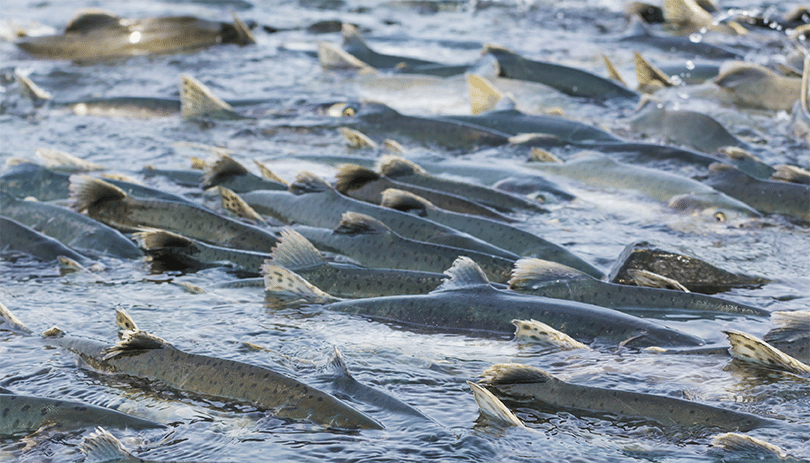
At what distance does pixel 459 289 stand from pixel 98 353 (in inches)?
67.5

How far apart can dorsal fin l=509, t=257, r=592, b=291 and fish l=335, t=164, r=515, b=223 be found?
1.28 meters

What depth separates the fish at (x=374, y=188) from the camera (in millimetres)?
5938

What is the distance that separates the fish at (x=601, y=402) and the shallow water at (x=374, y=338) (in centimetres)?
5

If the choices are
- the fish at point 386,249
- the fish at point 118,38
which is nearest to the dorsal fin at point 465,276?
the fish at point 386,249

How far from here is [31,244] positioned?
17.6ft

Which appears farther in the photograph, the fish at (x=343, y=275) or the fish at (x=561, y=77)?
the fish at (x=561, y=77)

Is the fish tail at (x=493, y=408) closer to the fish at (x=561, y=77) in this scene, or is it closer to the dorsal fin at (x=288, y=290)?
the dorsal fin at (x=288, y=290)

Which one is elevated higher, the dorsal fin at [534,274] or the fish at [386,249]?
the dorsal fin at [534,274]

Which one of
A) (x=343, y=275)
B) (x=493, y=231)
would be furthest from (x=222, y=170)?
(x=493, y=231)

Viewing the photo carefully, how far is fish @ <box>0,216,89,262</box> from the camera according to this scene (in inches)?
208

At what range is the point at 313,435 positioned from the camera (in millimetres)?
3332

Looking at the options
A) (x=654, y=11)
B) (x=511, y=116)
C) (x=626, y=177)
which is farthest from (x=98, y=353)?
(x=654, y=11)

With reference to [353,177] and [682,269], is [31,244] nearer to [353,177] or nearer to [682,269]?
[353,177]

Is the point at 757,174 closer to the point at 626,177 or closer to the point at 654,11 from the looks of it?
the point at 626,177
